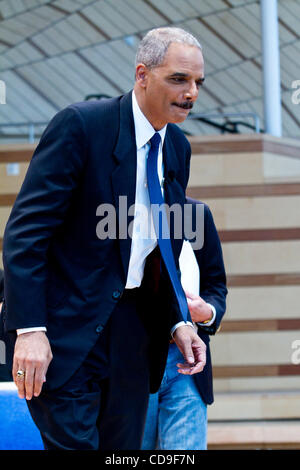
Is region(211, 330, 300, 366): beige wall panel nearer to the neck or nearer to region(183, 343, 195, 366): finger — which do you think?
region(183, 343, 195, 366): finger

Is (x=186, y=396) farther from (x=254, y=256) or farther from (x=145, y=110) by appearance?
(x=254, y=256)

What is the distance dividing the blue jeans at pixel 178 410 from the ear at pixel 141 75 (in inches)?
45.4

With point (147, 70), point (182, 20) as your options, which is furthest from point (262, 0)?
point (147, 70)

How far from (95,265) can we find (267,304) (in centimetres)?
609

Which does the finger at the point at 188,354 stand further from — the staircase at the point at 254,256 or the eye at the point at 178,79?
the staircase at the point at 254,256

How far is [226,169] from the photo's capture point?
7785mm

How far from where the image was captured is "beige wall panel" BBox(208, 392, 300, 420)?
23.6 ft

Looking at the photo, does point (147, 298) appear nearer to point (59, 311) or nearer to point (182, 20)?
point (59, 311)

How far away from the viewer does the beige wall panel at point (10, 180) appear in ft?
25.9

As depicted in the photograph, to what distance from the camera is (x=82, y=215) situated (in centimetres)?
185

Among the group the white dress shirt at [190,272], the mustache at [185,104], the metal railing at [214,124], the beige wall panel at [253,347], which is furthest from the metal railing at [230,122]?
the mustache at [185,104]

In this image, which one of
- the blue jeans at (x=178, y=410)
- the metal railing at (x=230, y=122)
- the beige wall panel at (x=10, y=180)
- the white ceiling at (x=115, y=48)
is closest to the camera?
the blue jeans at (x=178, y=410)

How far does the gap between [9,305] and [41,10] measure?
11800 millimetres

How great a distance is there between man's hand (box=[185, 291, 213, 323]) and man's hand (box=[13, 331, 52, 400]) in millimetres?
1078
